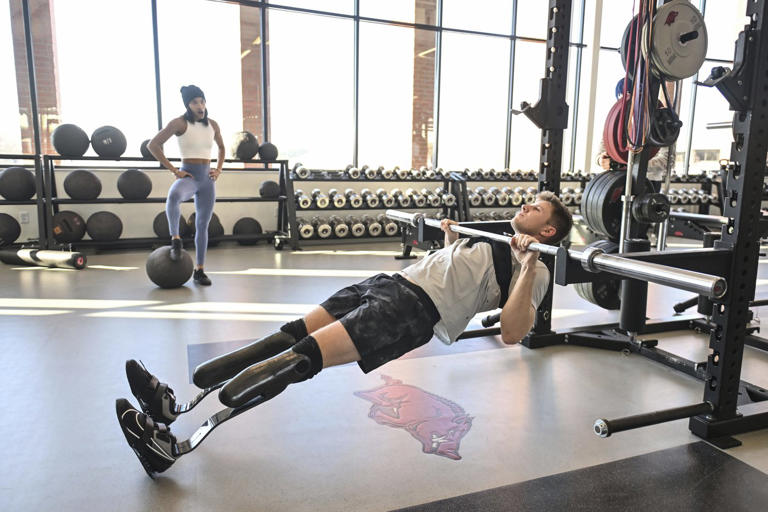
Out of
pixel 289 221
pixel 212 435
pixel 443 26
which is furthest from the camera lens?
pixel 443 26

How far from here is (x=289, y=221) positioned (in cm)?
585

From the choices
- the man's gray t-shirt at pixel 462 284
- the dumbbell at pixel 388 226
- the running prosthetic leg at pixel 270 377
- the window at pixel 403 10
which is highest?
the window at pixel 403 10

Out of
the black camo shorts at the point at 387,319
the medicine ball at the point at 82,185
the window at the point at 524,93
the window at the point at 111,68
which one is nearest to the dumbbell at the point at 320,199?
the window at the point at 111,68

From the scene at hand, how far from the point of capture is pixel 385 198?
21.1 ft

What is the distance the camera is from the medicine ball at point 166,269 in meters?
3.73

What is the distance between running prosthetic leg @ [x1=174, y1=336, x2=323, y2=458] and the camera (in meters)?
1.34

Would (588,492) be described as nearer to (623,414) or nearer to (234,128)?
(623,414)

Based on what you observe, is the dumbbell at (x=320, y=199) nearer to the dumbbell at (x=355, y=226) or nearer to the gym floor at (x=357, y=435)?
the dumbbell at (x=355, y=226)

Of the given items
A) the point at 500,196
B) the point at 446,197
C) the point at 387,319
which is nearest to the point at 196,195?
the point at 387,319

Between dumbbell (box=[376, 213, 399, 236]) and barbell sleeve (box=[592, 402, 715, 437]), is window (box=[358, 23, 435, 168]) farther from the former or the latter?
barbell sleeve (box=[592, 402, 715, 437])

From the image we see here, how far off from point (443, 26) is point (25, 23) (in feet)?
16.1

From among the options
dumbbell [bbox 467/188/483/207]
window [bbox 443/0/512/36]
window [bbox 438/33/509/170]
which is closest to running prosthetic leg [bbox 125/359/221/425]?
dumbbell [bbox 467/188/483/207]

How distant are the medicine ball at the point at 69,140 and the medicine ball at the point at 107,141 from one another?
101 mm

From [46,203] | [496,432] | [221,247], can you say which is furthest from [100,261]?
[496,432]
